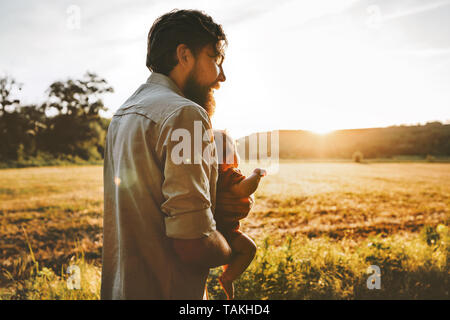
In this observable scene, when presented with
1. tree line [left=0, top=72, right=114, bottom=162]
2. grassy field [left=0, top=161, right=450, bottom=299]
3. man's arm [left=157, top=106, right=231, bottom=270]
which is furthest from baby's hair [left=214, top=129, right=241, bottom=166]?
tree line [left=0, top=72, right=114, bottom=162]

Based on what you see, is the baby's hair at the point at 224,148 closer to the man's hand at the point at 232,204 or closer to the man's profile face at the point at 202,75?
the man's hand at the point at 232,204

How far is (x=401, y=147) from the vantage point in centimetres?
4916

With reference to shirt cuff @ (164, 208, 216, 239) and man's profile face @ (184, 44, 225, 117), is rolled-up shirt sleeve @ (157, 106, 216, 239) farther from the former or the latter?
man's profile face @ (184, 44, 225, 117)

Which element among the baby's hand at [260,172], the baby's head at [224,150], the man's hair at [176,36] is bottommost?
the baby's hand at [260,172]

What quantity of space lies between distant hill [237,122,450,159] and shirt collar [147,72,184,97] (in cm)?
4921

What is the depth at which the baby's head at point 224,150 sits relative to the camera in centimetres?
165

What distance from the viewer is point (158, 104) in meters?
1.09

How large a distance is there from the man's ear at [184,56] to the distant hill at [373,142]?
1935 inches

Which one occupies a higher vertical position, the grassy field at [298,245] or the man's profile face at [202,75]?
the man's profile face at [202,75]

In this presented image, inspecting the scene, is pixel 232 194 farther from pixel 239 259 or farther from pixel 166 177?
pixel 166 177

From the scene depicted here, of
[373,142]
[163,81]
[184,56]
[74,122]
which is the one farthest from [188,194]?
[373,142]

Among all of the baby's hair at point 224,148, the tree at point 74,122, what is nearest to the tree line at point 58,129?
the tree at point 74,122
